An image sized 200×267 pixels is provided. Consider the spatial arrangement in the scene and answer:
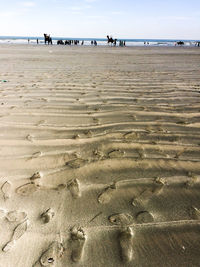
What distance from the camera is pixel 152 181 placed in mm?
1682

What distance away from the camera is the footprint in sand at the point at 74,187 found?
1550 mm

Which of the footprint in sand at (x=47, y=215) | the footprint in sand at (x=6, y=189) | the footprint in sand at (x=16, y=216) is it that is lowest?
the footprint in sand at (x=16, y=216)

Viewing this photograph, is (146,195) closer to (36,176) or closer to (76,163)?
(76,163)

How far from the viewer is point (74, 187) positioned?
5.32 ft

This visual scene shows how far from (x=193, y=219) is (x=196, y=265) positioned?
0.30 meters

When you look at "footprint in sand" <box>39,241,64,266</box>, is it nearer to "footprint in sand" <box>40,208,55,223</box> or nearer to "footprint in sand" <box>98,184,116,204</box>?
"footprint in sand" <box>40,208,55,223</box>

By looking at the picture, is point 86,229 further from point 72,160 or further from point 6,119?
point 6,119

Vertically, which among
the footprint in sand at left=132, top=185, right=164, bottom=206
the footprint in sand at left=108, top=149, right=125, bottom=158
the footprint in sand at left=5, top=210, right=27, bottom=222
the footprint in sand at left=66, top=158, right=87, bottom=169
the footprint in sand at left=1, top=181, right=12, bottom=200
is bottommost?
the footprint in sand at left=5, top=210, right=27, bottom=222

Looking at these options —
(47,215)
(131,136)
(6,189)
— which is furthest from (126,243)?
(131,136)

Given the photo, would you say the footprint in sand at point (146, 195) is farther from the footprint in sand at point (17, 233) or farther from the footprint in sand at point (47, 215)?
the footprint in sand at point (17, 233)

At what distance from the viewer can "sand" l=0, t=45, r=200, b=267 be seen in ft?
3.77

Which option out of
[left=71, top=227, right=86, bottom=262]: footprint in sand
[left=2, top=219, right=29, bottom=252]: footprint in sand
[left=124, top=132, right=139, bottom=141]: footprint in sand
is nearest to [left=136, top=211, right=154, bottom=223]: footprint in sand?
[left=71, top=227, right=86, bottom=262]: footprint in sand

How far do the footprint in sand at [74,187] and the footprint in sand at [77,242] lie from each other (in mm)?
306

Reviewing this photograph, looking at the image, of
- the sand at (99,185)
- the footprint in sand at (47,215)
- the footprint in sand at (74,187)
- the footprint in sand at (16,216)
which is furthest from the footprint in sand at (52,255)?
the footprint in sand at (74,187)
